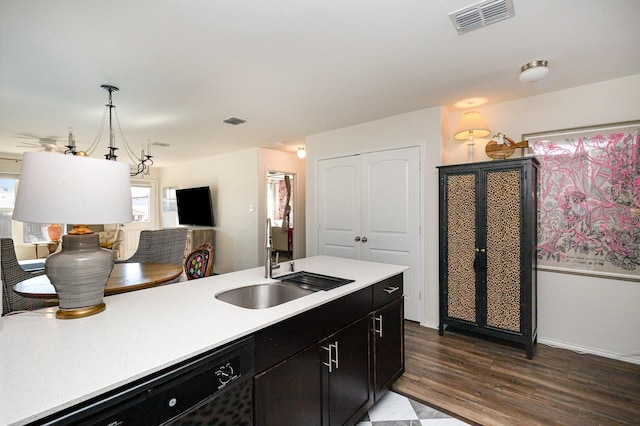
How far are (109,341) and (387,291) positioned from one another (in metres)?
1.56

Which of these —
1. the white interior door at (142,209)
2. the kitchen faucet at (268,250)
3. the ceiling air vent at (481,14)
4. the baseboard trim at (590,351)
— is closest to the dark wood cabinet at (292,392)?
the kitchen faucet at (268,250)

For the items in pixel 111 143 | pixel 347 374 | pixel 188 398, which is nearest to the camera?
pixel 188 398

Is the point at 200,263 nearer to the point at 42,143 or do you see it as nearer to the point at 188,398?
the point at 188,398

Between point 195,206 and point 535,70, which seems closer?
point 535,70

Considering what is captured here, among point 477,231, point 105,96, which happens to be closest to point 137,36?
point 105,96

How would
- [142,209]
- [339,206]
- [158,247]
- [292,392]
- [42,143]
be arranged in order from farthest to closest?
[142,209]
[42,143]
[339,206]
[158,247]
[292,392]

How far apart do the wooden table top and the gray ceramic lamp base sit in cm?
104

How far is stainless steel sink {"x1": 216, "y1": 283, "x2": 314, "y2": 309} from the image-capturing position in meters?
1.72

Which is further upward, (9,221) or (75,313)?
(9,221)

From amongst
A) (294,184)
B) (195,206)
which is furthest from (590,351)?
(195,206)

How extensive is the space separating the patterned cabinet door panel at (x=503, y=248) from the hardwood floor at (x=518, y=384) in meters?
0.35

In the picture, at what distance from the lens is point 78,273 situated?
1.13 metres

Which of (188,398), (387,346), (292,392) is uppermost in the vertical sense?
(188,398)

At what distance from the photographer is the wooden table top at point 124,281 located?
2.09 metres
